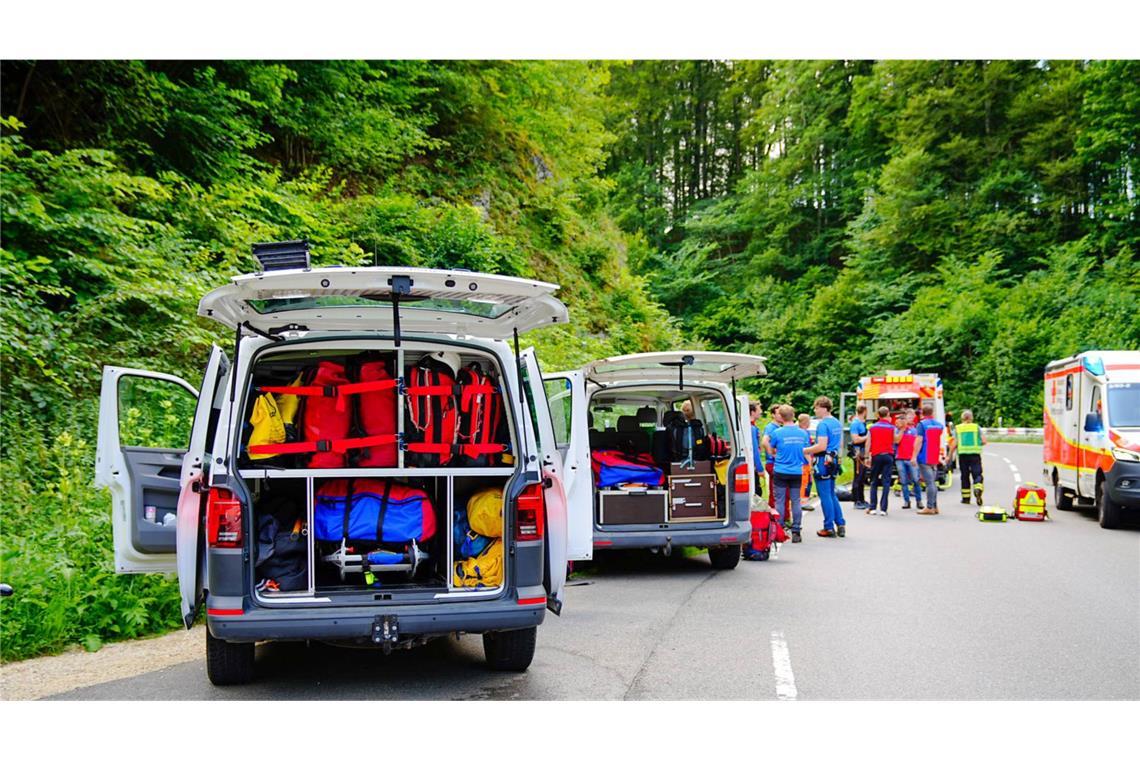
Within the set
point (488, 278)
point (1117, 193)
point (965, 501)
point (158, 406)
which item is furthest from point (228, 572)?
point (1117, 193)

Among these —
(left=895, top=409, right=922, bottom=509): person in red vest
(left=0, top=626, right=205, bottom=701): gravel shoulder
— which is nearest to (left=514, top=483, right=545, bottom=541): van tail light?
(left=0, top=626, right=205, bottom=701): gravel shoulder

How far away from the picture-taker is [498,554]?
240 inches

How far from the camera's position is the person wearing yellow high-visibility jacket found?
60.2 feet

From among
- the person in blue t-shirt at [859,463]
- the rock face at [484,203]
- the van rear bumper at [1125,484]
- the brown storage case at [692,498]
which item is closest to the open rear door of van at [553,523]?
the brown storage case at [692,498]

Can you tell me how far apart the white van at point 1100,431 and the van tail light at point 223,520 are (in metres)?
12.9

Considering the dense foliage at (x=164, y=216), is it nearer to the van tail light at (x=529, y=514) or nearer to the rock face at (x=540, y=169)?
the rock face at (x=540, y=169)

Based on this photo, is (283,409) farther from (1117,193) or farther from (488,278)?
(1117,193)

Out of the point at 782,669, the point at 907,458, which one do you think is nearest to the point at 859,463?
the point at 907,458

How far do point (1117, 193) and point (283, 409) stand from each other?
44836 millimetres

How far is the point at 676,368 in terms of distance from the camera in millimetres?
10336

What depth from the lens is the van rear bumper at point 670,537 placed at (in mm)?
10108

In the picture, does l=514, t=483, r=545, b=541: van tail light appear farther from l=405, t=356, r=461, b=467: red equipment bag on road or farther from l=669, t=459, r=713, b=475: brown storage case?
l=669, t=459, r=713, b=475: brown storage case

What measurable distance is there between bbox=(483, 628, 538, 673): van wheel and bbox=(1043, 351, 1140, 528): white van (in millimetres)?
11220

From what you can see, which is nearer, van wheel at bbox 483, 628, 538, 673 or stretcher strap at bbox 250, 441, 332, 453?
stretcher strap at bbox 250, 441, 332, 453
